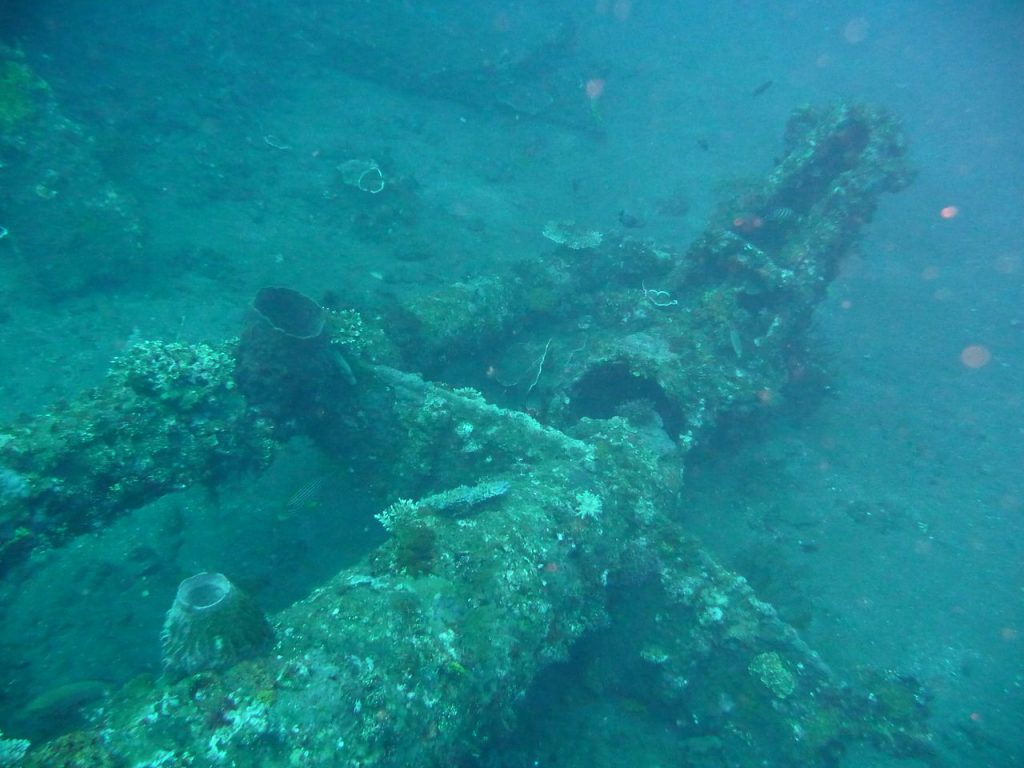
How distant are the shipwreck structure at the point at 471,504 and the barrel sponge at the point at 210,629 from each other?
0.15 feet

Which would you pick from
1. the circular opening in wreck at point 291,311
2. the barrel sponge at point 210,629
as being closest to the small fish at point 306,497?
the circular opening in wreck at point 291,311

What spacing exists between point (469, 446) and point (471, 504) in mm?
1383

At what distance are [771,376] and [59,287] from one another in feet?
42.8

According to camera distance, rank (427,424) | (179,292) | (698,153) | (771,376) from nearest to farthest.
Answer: (427,424), (771,376), (179,292), (698,153)

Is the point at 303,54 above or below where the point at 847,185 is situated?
below

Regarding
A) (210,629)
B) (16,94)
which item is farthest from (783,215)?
(16,94)

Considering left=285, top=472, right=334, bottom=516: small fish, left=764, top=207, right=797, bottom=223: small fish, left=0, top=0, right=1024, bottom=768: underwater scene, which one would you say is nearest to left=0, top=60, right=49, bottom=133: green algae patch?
left=0, top=0, right=1024, bottom=768: underwater scene

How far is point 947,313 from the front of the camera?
14.8 meters

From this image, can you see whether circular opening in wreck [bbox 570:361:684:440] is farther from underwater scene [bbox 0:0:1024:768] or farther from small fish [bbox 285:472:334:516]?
small fish [bbox 285:472:334:516]

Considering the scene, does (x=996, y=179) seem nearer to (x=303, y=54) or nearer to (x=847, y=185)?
(x=847, y=185)

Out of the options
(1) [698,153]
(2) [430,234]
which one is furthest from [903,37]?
(2) [430,234]

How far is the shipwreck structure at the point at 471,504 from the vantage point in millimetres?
3016

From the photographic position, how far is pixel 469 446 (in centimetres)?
596

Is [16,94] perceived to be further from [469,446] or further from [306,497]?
[469,446]
